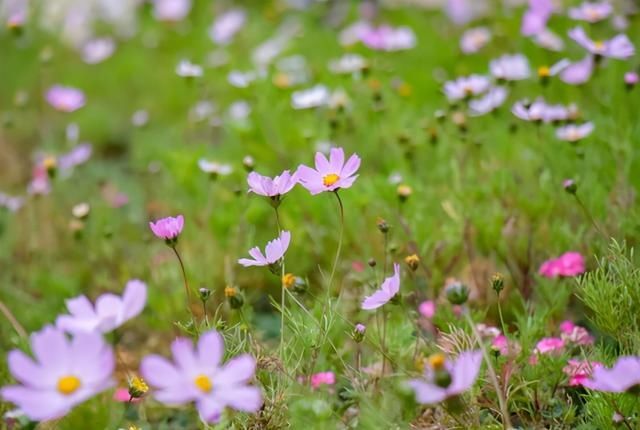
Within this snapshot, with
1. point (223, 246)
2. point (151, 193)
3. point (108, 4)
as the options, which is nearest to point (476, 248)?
point (223, 246)

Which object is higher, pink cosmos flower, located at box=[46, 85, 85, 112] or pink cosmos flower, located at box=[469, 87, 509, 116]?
pink cosmos flower, located at box=[469, 87, 509, 116]

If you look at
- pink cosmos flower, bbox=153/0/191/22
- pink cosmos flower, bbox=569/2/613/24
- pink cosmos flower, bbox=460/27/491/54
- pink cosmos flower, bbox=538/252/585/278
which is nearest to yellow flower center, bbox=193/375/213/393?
pink cosmos flower, bbox=538/252/585/278

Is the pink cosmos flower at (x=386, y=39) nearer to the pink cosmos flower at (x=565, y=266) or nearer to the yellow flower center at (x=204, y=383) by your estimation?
the pink cosmos flower at (x=565, y=266)

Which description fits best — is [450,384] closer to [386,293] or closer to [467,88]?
[386,293]

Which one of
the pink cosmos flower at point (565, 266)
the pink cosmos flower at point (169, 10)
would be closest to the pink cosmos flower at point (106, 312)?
the pink cosmos flower at point (565, 266)

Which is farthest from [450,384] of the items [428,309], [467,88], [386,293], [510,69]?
[510,69]

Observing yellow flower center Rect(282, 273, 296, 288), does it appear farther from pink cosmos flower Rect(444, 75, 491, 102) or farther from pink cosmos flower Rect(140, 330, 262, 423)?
pink cosmos flower Rect(444, 75, 491, 102)

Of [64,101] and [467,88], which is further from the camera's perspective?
[64,101]
